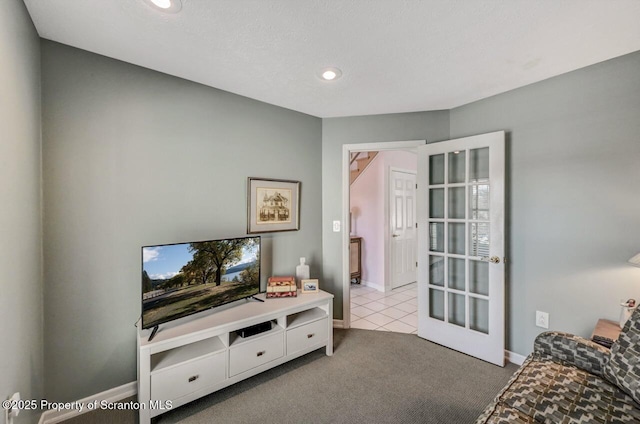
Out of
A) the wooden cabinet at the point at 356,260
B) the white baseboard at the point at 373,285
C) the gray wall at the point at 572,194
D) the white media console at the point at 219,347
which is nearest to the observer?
the white media console at the point at 219,347

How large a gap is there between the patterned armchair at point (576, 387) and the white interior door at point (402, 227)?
118 inches

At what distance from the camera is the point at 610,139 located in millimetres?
1923

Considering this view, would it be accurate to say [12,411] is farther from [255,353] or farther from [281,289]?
[281,289]

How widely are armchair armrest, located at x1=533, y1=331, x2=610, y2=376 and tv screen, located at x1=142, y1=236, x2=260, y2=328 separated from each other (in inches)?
79.8

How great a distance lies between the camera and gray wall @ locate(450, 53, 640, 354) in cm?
187

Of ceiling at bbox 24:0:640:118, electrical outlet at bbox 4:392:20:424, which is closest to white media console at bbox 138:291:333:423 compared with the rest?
electrical outlet at bbox 4:392:20:424

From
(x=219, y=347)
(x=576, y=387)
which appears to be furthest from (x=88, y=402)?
(x=576, y=387)

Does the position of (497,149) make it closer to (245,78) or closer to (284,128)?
(284,128)

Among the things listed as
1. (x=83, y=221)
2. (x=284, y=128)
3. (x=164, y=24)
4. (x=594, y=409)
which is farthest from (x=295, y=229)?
(x=594, y=409)

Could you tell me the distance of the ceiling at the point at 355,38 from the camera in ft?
4.63

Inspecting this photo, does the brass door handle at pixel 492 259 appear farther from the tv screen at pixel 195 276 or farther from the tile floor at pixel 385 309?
the tv screen at pixel 195 276

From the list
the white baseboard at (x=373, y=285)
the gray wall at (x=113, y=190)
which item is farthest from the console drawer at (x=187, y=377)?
the white baseboard at (x=373, y=285)

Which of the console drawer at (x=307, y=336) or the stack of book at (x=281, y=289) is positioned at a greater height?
the stack of book at (x=281, y=289)

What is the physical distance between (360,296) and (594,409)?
3178 millimetres
